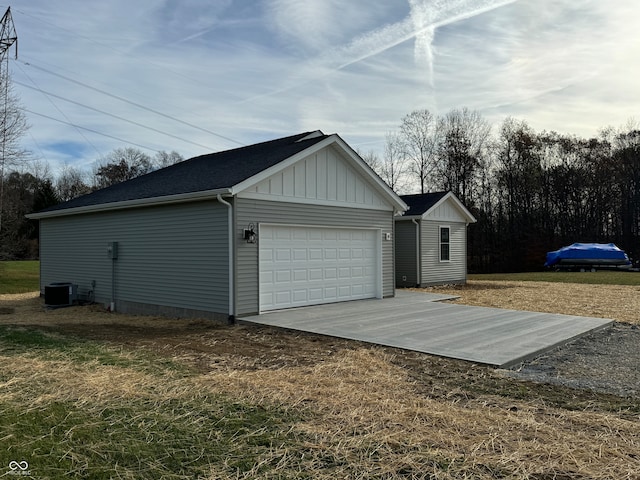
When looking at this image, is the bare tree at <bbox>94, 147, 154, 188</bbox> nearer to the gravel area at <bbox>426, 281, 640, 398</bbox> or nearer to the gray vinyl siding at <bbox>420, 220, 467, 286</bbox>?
the gray vinyl siding at <bbox>420, 220, 467, 286</bbox>

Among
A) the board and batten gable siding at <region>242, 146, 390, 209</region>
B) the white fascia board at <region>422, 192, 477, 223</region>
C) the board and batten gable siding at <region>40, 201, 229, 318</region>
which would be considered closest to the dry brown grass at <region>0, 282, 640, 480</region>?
the board and batten gable siding at <region>40, 201, 229, 318</region>

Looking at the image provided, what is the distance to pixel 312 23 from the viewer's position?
12453 mm

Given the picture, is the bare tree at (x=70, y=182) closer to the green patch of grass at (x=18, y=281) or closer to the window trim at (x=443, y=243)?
the green patch of grass at (x=18, y=281)

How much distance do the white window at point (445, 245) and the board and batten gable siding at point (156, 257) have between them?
450 inches

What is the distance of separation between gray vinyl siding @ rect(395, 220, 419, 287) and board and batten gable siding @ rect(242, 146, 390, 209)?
5266 mm

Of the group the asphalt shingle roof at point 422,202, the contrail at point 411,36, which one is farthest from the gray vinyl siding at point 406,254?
the contrail at point 411,36

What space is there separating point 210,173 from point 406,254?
909cm

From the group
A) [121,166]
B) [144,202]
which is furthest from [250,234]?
[121,166]

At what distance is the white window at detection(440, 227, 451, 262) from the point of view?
18.9 metres

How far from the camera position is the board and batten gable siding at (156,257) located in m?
9.69

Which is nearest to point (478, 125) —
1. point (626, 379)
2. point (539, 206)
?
point (539, 206)

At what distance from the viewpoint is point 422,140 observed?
114ft

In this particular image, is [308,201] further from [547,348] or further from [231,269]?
[547,348]

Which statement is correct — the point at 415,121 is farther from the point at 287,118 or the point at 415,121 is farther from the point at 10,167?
the point at 10,167
